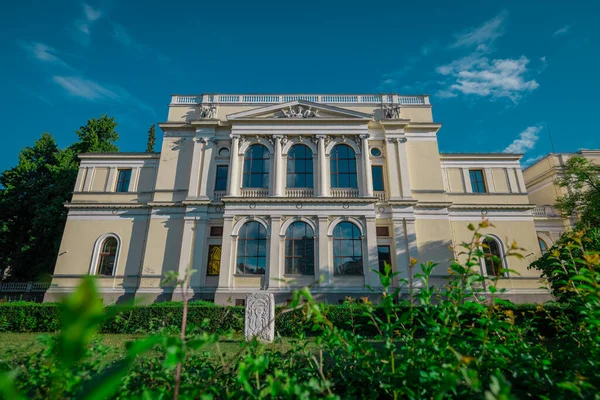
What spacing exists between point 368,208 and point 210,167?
37.3 feet

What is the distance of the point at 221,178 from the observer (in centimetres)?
2284

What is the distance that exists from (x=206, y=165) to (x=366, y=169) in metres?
11.2

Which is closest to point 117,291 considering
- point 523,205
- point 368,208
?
point 368,208

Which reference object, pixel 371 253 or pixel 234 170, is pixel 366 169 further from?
pixel 234 170

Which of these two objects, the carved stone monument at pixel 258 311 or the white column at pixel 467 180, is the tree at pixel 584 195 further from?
the carved stone monument at pixel 258 311

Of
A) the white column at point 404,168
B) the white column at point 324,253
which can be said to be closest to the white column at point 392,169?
the white column at point 404,168

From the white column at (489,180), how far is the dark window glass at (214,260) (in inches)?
785

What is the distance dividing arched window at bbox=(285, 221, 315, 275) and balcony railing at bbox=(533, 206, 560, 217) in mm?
19576

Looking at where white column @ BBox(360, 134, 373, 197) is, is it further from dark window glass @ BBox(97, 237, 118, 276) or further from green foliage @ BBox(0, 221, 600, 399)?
green foliage @ BBox(0, 221, 600, 399)

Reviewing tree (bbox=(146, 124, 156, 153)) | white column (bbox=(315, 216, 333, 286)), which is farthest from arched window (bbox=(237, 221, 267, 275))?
tree (bbox=(146, 124, 156, 153))

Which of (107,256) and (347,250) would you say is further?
(107,256)

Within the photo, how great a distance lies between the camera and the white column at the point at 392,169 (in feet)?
72.2

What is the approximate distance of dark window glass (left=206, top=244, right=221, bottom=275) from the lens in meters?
20.6

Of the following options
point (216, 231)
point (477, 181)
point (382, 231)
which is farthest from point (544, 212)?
point (216, 231)
